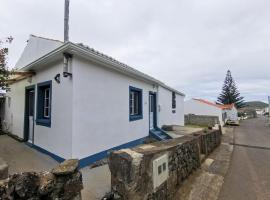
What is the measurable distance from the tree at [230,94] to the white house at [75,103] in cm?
5671

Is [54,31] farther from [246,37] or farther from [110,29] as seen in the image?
[246,37]

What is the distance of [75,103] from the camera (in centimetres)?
557

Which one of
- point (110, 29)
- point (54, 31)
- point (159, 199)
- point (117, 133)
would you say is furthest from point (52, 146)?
point (54, 31)

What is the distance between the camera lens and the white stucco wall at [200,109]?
2989cm

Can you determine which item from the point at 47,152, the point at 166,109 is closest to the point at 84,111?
the point at 47,152

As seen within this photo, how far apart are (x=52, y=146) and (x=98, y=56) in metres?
3.53

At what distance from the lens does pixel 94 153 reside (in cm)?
623

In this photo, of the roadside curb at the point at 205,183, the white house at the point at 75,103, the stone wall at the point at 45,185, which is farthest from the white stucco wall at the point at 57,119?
the roadside curb at the point at 205,183

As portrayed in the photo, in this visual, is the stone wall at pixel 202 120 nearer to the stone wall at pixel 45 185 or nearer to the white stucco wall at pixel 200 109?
the white stucco wall at pixel 200 109

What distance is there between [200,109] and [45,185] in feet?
Result: 108

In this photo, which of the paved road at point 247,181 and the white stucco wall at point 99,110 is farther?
the white stucco wall at point 99,110

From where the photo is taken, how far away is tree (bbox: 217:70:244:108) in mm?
58312

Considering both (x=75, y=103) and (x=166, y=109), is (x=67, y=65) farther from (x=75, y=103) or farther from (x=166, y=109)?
(x=166, y=109)

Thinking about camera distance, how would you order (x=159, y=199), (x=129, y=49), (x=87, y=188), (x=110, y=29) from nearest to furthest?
(x=159, y=199), (x=87, y=188), (x=110, y=29), (x=129, y=49)
